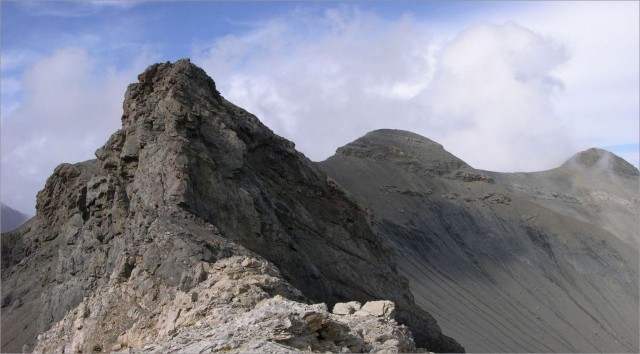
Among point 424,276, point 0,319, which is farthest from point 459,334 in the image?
point 0,319

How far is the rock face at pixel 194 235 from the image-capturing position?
76.2 feet

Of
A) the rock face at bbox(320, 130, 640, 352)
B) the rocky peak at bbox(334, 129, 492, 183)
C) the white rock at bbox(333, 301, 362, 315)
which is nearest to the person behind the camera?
the white rock at bbox(333, 301, 362, 315)

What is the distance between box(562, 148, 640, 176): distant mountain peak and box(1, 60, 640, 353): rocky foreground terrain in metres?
43.8

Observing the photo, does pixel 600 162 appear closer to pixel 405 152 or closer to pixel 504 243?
pixel 405 152

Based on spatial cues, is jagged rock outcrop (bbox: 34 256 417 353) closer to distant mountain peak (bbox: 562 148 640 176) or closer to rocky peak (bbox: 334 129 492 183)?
rocky peak (bbox: 334 129 492 183)

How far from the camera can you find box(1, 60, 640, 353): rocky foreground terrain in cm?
2080

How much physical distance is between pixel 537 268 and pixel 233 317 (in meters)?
81.2

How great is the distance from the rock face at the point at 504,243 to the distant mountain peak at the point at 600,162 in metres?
4.30

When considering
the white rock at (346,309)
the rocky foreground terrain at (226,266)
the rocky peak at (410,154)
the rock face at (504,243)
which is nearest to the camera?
the rocky foreground terrain at (226,266)

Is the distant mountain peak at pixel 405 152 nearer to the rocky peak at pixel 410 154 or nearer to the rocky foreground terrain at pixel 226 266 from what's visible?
the rocky peak at pixel 410 154

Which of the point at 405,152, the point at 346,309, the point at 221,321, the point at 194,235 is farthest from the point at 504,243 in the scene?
the point at 221,321

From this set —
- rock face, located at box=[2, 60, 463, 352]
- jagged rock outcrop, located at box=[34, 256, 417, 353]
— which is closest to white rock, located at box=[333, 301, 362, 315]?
jagged rock outcrop, located at box=[34, 256, 417, 353]

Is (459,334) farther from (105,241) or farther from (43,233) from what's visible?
(105,241)

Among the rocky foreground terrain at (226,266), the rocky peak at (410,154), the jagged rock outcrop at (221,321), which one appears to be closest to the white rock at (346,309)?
the rocky foreground terrain at (226,266)
